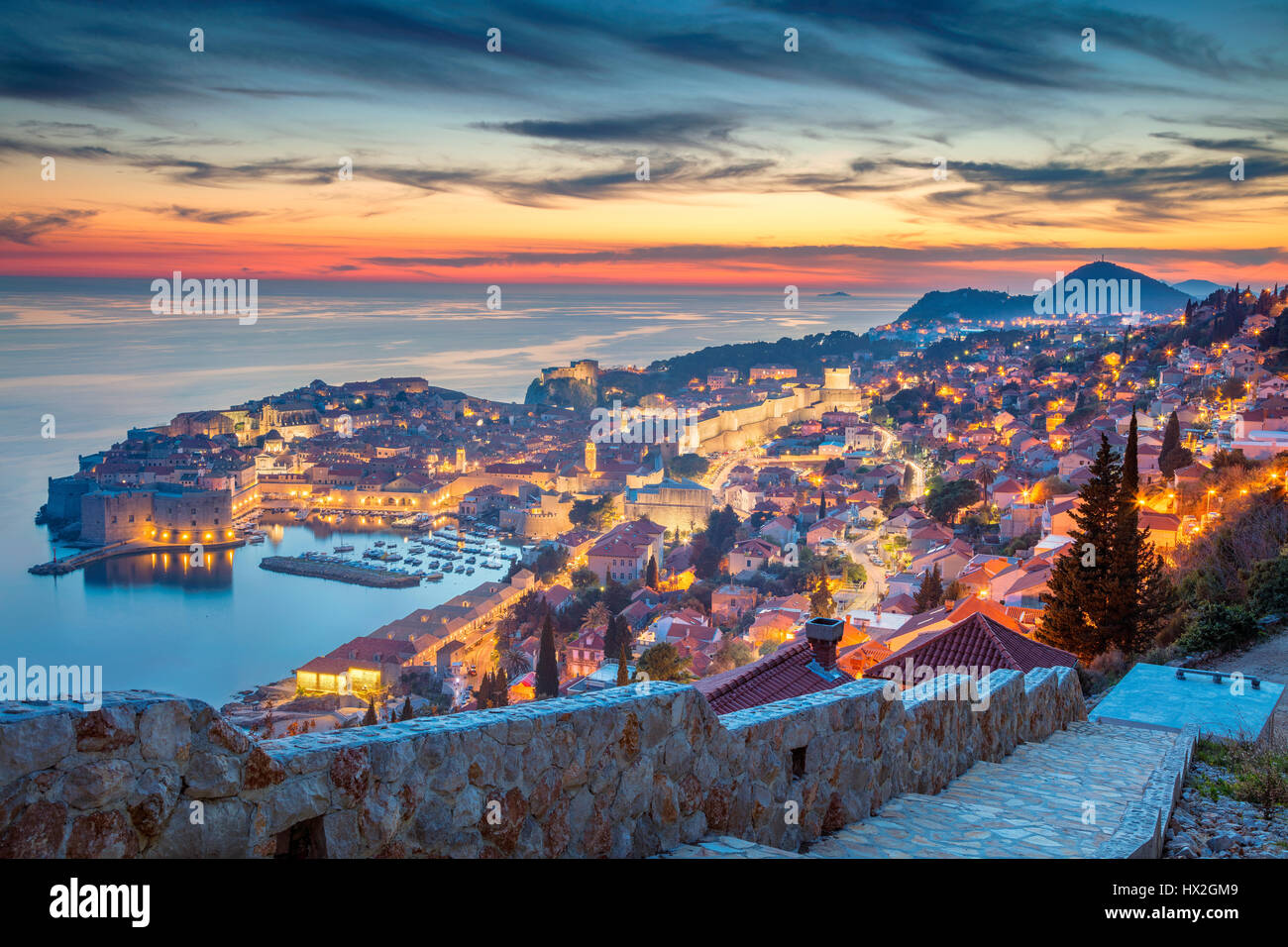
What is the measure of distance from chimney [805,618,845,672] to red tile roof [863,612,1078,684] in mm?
2303

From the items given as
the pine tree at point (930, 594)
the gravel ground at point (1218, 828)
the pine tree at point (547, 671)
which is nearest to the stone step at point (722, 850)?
the gravel ground at point (1218, 828)

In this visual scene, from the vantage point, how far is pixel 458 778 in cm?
207

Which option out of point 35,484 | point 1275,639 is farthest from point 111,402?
point 1275,639

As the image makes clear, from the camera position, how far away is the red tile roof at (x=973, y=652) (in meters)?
7.48

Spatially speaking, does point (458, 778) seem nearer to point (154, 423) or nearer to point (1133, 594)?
point (1133, 594)

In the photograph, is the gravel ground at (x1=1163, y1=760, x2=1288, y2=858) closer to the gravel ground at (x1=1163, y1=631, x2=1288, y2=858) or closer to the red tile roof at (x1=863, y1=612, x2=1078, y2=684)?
the gravel ground at (x1=1163, y1=631, x2=1288, y2=858)

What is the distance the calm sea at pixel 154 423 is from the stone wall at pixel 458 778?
162 centimetres

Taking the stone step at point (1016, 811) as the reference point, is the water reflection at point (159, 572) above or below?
below

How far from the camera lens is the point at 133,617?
81.6 feet

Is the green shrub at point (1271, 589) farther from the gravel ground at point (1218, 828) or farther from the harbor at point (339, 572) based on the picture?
the harbor at point (339, 572)

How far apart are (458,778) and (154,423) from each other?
35.2 metres

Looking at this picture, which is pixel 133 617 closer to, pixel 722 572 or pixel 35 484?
pixel 35 484

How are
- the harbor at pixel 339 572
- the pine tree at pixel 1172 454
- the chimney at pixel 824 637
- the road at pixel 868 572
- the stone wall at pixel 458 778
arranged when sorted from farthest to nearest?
the harbor at pixel 339 572 < the road at pixel 868 572 < the pine tree at pixel 1172 454 < the chimney at pixel 824 637 < the stone wall at pixel 458 778
